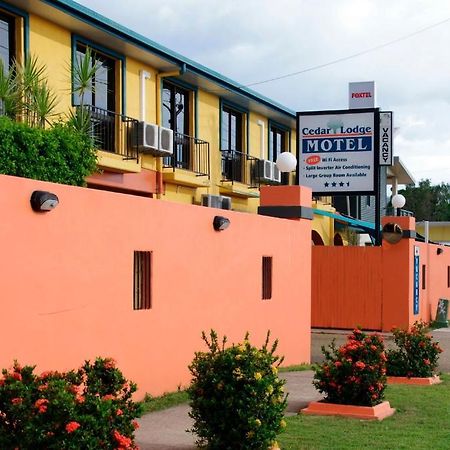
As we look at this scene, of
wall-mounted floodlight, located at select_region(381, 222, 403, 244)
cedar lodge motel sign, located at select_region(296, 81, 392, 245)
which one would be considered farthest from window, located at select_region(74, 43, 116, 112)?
wall-mounted floodlight, located at select_region(381, 222, 403, 244)

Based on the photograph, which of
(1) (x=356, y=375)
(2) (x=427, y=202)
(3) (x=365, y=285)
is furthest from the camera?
(2) (x=427, y=202)

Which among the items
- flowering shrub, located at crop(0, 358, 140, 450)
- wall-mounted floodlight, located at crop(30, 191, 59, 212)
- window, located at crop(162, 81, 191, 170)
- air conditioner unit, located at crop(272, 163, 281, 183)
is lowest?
flowering shrub, located at crop(0, 358, 140, 450)

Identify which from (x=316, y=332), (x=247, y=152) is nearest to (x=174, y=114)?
(x=247, y=152)

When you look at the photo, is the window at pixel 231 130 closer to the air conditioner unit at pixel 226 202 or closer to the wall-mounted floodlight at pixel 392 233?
the air conditioner unit at pixel 226 202

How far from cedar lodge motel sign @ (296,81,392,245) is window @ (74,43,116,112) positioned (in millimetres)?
8252

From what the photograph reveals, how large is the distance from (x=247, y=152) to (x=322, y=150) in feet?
7.41

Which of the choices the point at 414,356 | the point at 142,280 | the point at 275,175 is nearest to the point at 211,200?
the point at 275,175

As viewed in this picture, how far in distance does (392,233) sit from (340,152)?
2.75 m

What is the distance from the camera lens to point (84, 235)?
991 centimetres

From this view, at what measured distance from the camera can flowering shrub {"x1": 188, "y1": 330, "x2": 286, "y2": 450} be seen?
755 centimetres

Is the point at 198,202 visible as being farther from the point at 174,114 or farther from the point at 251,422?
the point at 251,422

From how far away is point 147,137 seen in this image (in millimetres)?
17312

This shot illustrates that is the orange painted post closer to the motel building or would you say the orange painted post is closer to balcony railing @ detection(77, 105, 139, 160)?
the motel building

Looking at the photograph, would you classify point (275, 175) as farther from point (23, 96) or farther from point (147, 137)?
point (23, 96)
